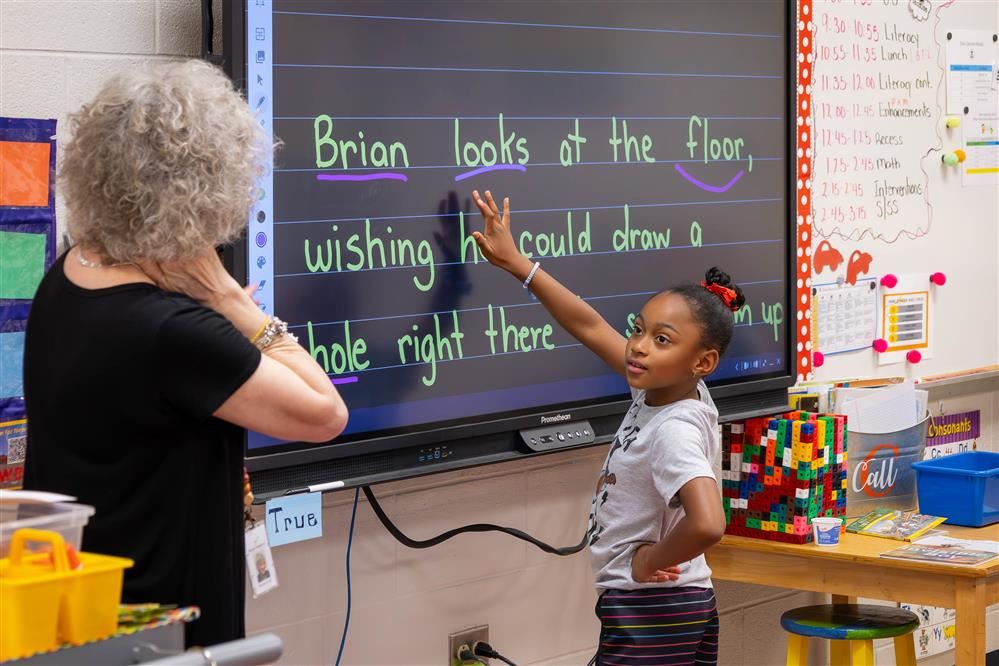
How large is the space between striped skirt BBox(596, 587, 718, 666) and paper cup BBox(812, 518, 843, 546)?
68 centimetres

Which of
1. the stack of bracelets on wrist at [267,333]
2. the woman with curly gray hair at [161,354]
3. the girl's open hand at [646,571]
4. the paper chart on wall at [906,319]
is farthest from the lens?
the paper chart on wall at [906,319]

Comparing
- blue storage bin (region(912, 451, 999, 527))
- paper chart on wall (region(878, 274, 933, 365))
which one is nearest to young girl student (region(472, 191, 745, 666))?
blue storage bin (region(912, 451, 999, 527))

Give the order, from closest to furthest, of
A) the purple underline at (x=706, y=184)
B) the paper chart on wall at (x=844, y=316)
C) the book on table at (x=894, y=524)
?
the purple underline at (x=706, y=184), the book on table at (x=894, y=524), the paper chart on wall at (x=844, y=316)

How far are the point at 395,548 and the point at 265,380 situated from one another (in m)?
1.15

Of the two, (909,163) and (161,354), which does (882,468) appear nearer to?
(909,163)

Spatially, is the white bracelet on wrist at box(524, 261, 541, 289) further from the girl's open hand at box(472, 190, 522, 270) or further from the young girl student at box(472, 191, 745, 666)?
the young girl student at box(472, 191, 745, 666)

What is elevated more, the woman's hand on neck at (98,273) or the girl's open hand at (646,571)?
the woman's hand on neck at (98,273)

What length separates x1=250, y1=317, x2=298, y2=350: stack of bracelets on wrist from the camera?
1561mm

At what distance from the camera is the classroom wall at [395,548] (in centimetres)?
199

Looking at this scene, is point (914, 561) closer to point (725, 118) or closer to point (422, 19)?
point (725, 118)

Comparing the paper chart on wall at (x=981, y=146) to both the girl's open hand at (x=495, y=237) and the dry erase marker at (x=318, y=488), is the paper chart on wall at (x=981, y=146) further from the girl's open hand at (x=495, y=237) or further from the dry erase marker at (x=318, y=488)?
the dry erase marker at (x=318, y=488)

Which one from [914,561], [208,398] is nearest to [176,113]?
[208,398]

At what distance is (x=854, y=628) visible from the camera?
2.82m

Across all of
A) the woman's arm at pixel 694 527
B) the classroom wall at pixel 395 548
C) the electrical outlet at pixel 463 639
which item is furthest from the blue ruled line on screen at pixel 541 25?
the electrical outlet at pixel 463 639
